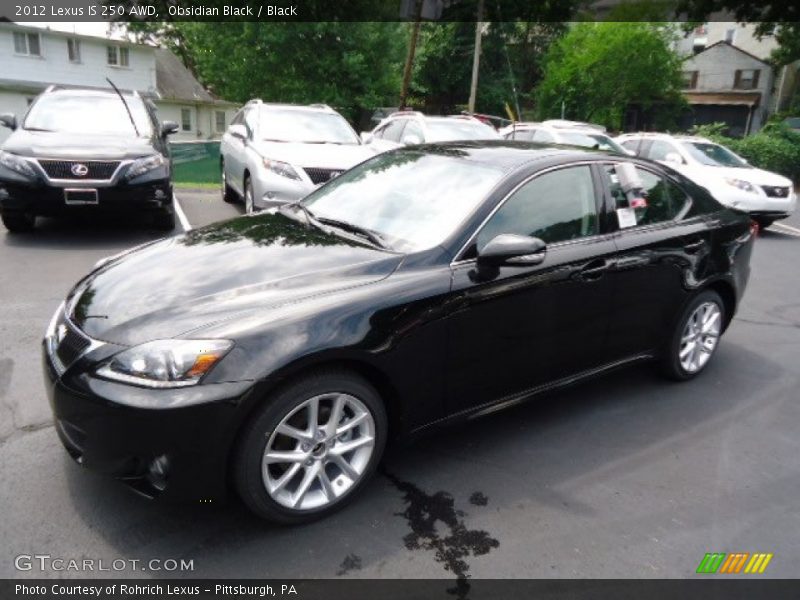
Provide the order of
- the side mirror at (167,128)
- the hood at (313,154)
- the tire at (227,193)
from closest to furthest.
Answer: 1. the hood at (313,154)
2. the side mirror at (167,128)
3. the tire at (227,193)

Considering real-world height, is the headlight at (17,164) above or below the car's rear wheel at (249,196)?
above

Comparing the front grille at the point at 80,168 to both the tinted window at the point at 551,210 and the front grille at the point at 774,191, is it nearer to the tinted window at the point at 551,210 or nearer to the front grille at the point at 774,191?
the tinted window at the point at 551,210

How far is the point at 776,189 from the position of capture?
1075cm

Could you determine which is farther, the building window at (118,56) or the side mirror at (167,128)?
the building window at (118,56)

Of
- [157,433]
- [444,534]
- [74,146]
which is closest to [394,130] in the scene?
[74,146]

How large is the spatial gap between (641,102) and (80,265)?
115 ft

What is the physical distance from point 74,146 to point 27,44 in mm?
32384

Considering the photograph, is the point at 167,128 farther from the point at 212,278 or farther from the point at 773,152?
the point at 773,152

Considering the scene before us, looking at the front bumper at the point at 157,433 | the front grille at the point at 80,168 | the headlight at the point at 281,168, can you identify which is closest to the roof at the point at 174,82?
the headlight at the point at 281,168

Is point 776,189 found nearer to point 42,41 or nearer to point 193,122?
point 42,41

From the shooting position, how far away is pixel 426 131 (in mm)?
11125

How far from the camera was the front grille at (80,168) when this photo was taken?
21.7 feet

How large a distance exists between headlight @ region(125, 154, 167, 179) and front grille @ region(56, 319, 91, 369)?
4466 millimetres

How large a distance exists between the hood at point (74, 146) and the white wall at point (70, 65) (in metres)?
30.9
